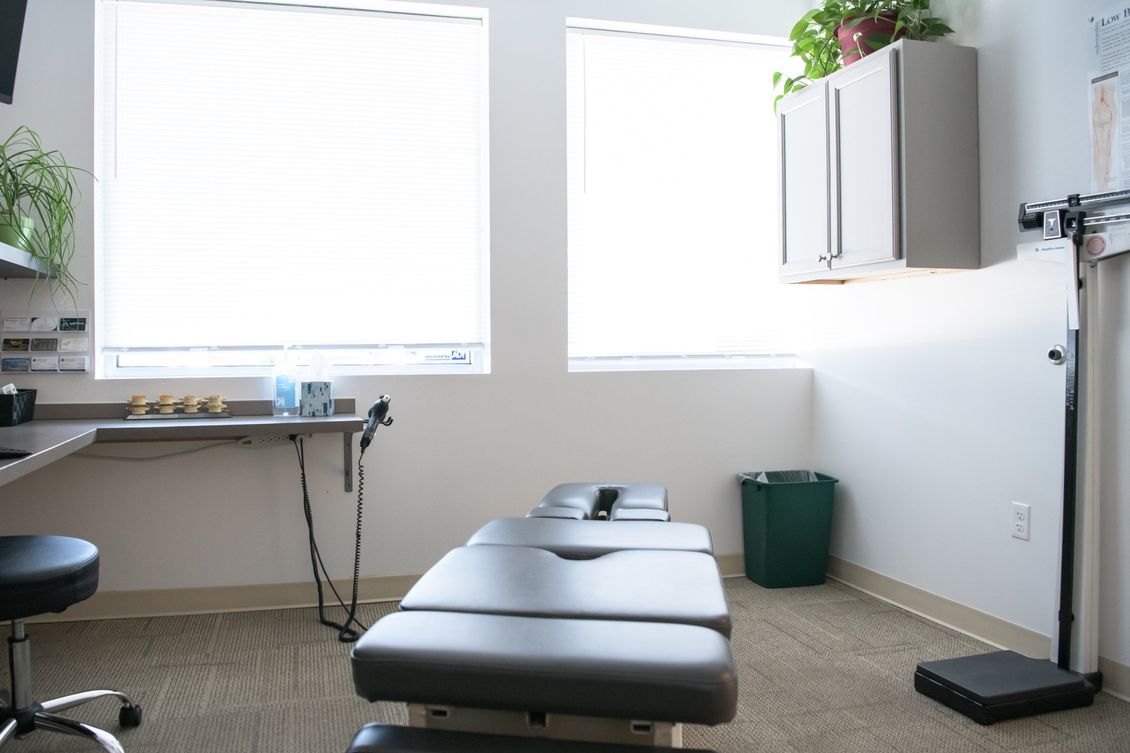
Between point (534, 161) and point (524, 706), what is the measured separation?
2.61 meters

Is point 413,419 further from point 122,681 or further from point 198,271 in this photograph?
point 122,681

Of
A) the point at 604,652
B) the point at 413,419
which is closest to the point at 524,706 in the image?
the point at 604,652

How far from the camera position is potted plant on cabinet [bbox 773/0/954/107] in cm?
294

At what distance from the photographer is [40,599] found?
1.89 meters

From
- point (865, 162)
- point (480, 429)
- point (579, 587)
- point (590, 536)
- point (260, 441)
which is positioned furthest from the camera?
point (480, 429)

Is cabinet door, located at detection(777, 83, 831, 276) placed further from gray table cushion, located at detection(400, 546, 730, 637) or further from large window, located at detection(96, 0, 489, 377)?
gray table cushion, located at detection(400, 546, 730, 637)

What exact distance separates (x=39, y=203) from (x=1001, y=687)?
3438 mm

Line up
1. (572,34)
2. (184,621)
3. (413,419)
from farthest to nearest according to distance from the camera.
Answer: (572,34), (413,419), (184,621)

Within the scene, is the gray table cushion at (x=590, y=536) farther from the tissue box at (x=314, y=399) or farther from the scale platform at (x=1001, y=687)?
the tissue box at (x=314, y=399)

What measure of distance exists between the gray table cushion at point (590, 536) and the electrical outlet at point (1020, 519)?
1.26 meters

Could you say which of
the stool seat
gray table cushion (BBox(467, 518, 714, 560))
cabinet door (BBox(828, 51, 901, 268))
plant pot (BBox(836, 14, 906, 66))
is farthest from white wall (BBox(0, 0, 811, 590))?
gray table cushion (BBox(467, 518, 714, 560))

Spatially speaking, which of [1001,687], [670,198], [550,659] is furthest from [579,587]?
[670,198]

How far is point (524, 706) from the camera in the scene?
4.19ft

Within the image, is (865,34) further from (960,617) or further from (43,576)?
(43,576)
